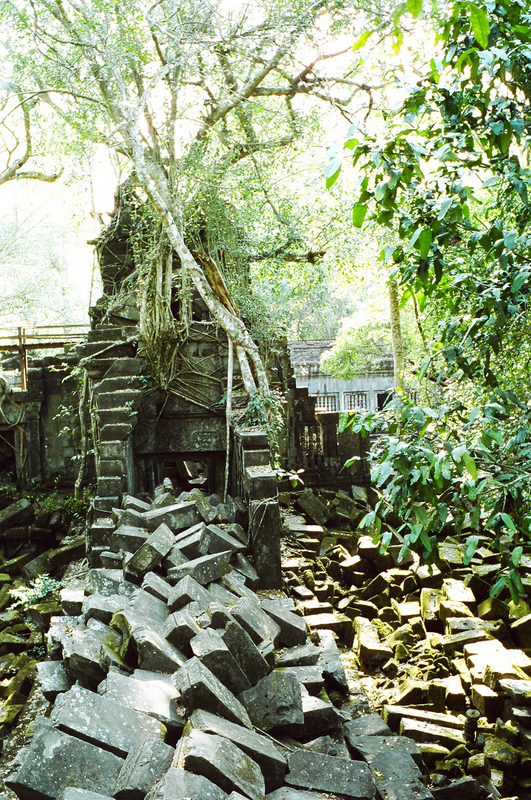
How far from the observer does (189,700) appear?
3.03m

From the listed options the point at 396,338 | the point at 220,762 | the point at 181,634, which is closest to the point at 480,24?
the point at 220,762

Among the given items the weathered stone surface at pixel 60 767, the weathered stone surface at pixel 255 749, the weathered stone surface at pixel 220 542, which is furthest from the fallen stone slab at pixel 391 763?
the weathered stone surface at pixel 220 542

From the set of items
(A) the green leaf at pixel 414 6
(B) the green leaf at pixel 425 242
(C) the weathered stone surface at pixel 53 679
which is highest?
Result: (A) the green leaf at pixel 414 6

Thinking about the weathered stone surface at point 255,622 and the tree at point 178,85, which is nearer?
the weathered stone surface at point 255,622

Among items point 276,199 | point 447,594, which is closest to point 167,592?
point 447,594

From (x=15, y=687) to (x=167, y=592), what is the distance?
2.33 metres

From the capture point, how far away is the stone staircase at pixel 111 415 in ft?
21.9

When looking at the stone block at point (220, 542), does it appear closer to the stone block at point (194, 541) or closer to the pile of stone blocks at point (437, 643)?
the stone block at point (194, 541)

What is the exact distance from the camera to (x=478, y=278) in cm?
316

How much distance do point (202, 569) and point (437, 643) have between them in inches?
99.8

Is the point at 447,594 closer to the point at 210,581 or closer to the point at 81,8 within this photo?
the point at 210,581

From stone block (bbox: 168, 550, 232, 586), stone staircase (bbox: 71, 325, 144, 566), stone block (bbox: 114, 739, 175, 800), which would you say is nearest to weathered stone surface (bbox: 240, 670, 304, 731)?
stone block (bbox: 114, 739, 175, 800)

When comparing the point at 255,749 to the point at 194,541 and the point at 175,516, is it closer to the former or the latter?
the point at 194,541

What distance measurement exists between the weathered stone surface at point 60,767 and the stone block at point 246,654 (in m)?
1.03
